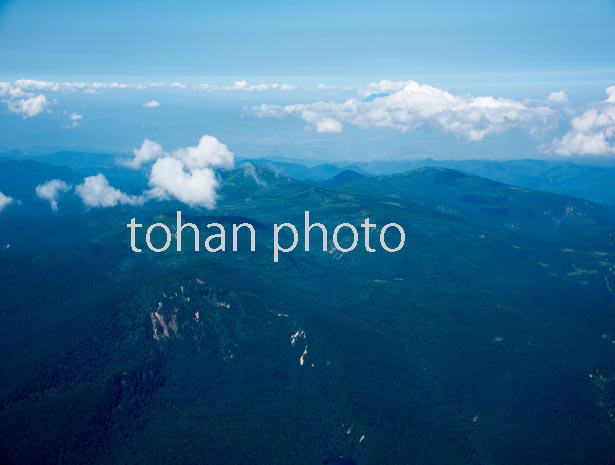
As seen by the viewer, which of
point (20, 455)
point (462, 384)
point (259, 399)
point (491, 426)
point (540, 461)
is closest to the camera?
point (20, 455)

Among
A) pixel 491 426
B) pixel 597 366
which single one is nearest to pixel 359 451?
pixel 491 426

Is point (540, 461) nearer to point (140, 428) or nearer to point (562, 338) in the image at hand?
point (562, 338)

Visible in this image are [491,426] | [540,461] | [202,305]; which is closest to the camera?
[540,461]

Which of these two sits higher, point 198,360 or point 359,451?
point 198,360

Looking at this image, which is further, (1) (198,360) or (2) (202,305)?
(2) (202,305)

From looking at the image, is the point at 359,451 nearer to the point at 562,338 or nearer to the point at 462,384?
the point at 462,384

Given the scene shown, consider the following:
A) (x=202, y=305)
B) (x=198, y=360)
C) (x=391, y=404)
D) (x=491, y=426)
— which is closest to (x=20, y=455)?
(x=198, y=360)

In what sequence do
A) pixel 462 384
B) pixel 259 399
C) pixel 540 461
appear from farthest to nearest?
1. pixel 462 384
2. pixel 259 399
3. pixel 540 461

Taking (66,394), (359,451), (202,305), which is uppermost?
(202,305)

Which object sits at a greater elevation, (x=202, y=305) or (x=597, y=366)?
(x=202, y=305)
